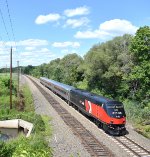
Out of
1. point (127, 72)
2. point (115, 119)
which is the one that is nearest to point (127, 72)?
point (127, 72)

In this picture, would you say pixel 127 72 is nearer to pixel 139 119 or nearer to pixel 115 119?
pixel 139 119

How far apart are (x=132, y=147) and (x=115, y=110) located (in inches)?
206

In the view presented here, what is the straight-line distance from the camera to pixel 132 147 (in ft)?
89.0

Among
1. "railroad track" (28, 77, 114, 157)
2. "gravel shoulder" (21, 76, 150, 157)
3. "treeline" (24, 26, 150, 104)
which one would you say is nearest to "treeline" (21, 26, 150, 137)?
"treeline" (24, 26, 150, 104)

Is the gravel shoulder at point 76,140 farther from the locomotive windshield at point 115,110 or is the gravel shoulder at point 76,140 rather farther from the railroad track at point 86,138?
the locomotive windshield at point 115,110

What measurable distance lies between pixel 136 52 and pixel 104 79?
51.6ft

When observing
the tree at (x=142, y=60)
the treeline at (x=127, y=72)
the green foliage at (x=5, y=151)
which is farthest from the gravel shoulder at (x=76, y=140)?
the tree at (x=142, y=60)

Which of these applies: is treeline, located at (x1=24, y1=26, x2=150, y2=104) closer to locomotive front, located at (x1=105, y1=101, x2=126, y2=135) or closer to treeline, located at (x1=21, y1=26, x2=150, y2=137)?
treeline, located at (x1=21, y1=26, x2=150, y2=137)

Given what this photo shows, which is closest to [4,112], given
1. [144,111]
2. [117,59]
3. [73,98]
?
[73,98]

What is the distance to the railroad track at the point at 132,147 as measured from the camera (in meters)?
25.1

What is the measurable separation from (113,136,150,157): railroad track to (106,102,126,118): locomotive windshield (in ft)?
6.65

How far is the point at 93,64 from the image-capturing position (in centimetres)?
6681

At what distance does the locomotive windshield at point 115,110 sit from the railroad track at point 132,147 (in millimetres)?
2026

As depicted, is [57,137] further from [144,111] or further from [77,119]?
[144,111]
